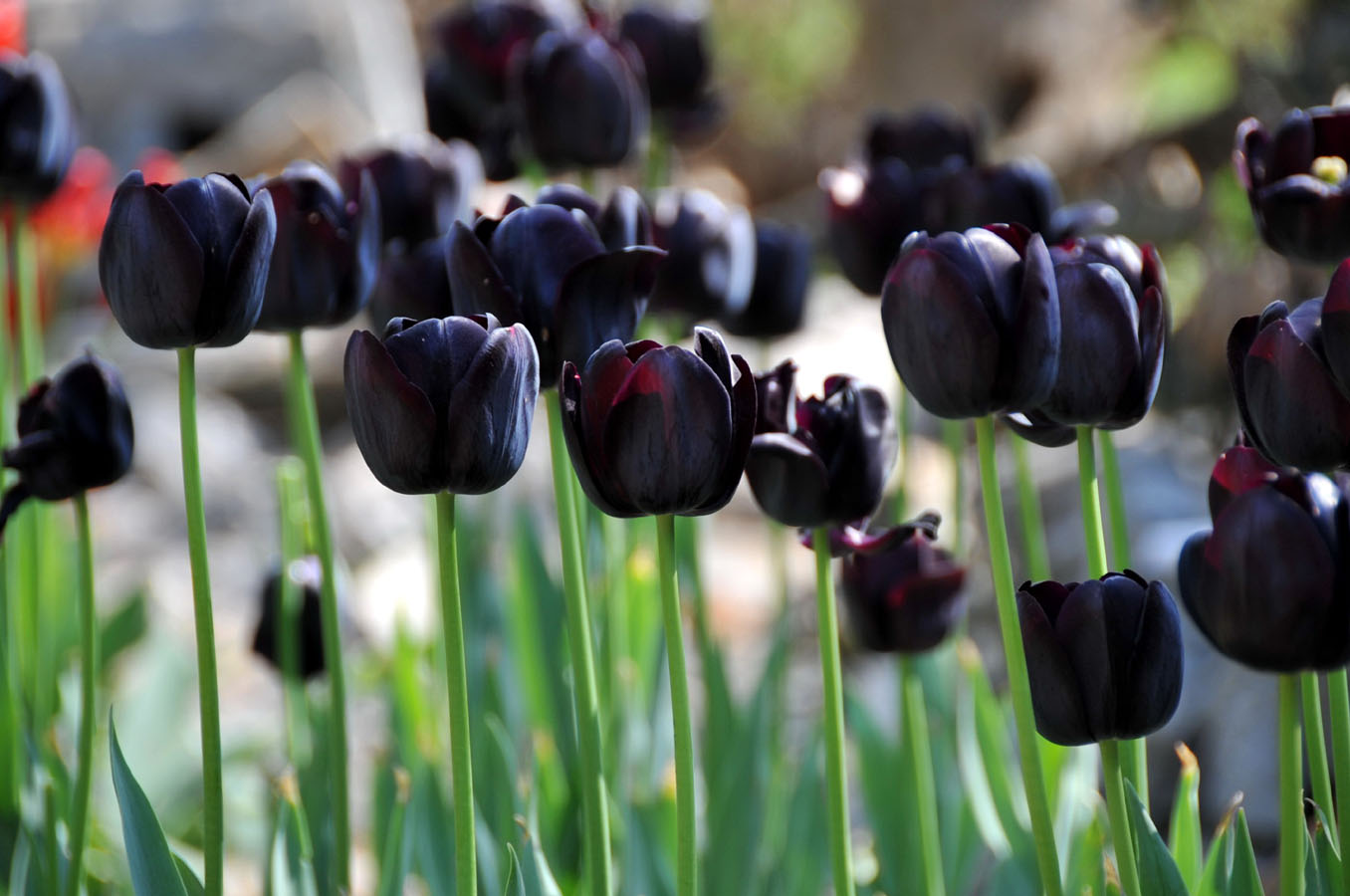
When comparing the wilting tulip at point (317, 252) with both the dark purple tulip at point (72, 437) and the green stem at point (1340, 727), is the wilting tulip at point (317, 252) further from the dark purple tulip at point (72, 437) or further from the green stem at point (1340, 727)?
the green stem at point (1340, 727)

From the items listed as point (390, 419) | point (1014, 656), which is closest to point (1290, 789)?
point (1014, 656)

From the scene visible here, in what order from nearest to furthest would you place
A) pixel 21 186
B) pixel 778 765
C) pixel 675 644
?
pixel 675 644, pixel 21 186, pixel 778 765

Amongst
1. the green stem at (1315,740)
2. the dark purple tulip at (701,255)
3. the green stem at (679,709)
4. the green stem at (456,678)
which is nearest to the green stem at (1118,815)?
the green stem at (1315,740)

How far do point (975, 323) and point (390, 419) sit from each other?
0.30m

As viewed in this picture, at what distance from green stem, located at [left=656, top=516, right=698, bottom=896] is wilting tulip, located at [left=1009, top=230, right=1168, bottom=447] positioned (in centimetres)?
21

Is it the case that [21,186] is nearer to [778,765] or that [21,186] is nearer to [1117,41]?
[778,765]

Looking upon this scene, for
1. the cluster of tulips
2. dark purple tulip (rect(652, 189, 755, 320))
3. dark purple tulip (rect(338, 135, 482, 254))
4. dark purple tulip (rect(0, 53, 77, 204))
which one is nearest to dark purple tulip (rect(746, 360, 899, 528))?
the cluster of tulips

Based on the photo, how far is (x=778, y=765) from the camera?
4.82 ft

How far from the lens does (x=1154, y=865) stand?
754 millimetres

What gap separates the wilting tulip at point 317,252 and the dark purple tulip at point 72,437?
0.12m

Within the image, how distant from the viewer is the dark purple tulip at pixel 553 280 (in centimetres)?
81

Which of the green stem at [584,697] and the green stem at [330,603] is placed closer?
the green stem at [584,697]

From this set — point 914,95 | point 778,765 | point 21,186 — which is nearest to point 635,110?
point 21,186

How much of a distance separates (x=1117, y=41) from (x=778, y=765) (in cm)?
656
